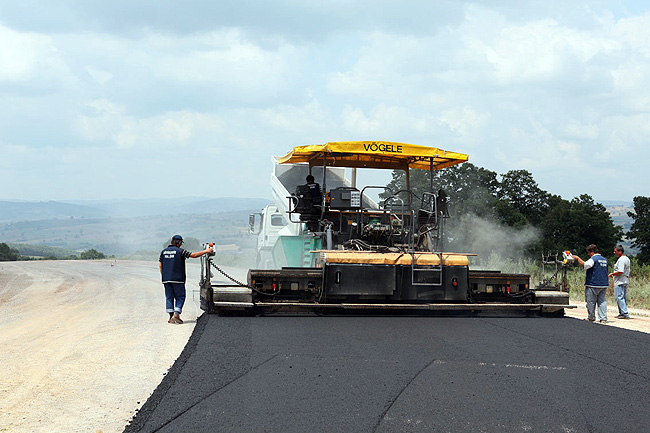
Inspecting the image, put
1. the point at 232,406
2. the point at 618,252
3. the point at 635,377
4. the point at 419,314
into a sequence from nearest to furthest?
1. the point at 232,406
2. the point at 635,377
3. the point at 419,314
4. the point at 618,252

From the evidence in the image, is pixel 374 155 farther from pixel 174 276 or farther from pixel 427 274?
pixel 174 276

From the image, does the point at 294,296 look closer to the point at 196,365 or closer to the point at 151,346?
the point at 151,346

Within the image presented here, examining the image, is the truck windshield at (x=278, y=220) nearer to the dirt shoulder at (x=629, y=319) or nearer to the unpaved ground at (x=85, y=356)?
the unpaved ground at (x=85, y=356)

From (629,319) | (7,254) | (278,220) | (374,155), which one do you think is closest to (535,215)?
(278,220)

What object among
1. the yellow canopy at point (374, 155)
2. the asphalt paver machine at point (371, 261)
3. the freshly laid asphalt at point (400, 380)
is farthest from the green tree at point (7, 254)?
the freshly laid asphalt at point (400, 380)

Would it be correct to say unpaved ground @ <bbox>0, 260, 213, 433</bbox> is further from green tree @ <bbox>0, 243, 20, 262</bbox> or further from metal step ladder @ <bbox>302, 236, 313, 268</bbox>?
green tree @ <bbox>0, 243, 20, 262</bbox>

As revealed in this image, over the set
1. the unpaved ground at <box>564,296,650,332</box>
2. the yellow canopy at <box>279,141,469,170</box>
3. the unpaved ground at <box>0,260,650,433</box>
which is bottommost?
the unpaved ground at <box>564,296,650,332</box>

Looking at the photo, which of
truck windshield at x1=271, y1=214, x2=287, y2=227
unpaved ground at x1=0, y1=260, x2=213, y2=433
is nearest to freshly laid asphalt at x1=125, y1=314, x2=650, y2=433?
unpaved ground at x1=0, y1=260, x2=213, y2=433

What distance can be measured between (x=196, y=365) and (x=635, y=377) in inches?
156

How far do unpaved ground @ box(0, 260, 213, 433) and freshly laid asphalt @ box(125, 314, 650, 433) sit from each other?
0.31m

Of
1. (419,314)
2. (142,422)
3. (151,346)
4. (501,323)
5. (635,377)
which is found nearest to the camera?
(142,422)

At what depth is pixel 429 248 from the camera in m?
11.0

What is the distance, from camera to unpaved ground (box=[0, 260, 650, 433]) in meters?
5.25

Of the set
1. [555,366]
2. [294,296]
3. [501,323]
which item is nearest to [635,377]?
[555,366]
